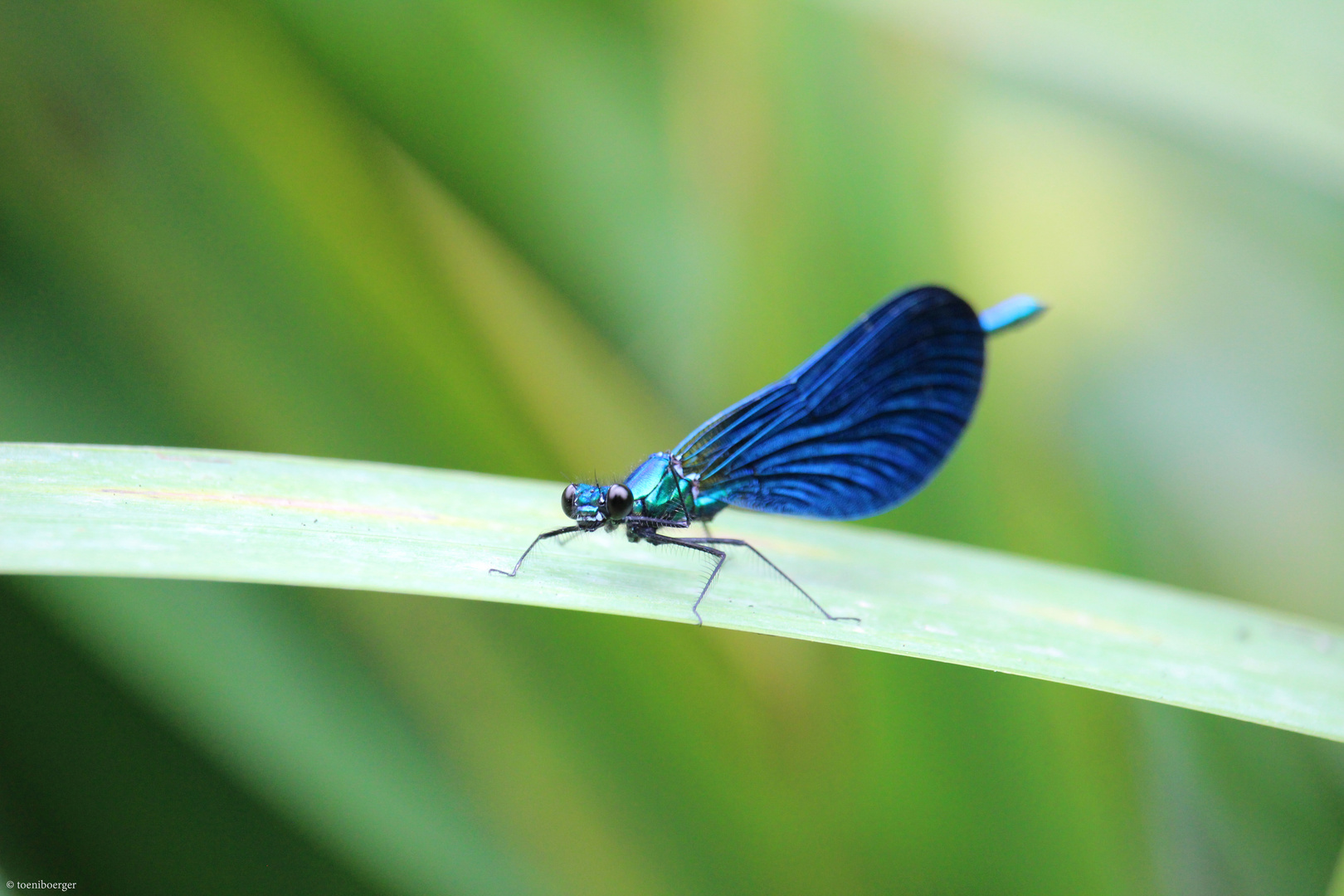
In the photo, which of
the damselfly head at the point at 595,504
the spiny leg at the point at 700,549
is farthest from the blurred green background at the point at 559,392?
the damselfly head at the point at 595,504

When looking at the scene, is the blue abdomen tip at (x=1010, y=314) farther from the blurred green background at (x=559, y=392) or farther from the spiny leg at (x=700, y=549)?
the spiny leg at (x=700, y=549)

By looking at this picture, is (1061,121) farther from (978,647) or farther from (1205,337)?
(978,647)

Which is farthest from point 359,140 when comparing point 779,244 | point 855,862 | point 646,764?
point 855,862

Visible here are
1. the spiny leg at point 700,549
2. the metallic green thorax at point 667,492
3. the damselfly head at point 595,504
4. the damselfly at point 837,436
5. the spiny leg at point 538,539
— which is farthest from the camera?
the metallic green thorax at point 667,492

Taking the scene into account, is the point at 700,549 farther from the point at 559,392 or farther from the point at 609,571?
the point at 559,392

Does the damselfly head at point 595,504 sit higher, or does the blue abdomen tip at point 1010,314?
the blue abdomen tip at point 1010,314

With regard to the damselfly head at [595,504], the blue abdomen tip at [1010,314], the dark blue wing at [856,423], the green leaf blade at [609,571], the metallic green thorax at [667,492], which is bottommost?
the green leaf blade at [609,571]
